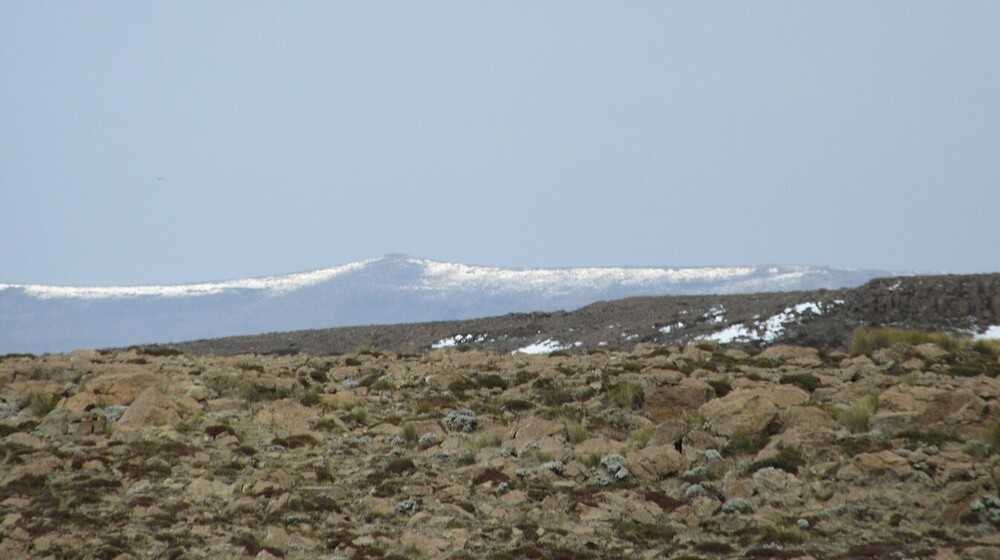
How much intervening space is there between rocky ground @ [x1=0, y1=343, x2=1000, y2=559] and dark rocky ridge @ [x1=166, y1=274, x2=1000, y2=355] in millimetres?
14173

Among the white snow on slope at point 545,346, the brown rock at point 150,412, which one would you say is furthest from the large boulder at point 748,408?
the white snow on slope at point 545,346

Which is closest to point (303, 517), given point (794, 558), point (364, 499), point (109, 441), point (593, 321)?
point (364, 499)

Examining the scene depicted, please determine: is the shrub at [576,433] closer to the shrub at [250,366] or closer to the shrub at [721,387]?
the shrub at [721,387]

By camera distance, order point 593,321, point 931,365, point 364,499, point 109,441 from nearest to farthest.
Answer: point 364,499, point 109,441, point 931,365, point 593,321

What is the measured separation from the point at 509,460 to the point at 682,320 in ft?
116

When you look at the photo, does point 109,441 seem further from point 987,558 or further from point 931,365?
point 931,365

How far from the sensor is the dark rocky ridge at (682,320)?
42.4 meters

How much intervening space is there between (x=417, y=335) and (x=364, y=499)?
44.3m

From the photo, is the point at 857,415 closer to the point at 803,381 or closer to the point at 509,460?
the point at 803,381

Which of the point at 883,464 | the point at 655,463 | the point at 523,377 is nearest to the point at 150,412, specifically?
the point at 523,377

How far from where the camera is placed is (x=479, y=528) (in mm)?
12992

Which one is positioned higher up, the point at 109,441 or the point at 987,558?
the point at 109,441

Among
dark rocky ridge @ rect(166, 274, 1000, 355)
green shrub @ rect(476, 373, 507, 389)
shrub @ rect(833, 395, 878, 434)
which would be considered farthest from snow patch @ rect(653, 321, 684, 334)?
shrub @ rect(833, 395, 878, 434)

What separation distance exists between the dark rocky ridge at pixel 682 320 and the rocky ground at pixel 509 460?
46.5 feet
